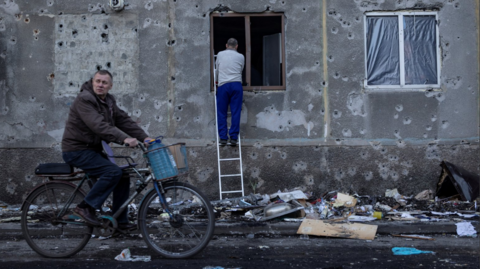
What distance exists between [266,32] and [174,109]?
2.47m

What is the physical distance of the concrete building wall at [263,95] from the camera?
8.36 meters

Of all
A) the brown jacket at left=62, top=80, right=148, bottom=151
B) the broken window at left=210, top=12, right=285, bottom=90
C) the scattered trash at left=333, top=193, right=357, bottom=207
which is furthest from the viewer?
the broken window at left=210, top=12, right=285, bottom=90

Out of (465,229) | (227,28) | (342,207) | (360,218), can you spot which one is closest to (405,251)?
(465,229)

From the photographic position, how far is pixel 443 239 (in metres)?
6.10

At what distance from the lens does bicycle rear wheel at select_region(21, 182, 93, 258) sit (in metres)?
4.98

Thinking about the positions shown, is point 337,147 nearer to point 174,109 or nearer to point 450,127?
point 450,127

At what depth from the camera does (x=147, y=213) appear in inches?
193

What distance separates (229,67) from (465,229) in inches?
167

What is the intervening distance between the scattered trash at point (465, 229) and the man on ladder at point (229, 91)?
3.62m

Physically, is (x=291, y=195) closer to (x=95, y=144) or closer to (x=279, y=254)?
(x=279, y=254)

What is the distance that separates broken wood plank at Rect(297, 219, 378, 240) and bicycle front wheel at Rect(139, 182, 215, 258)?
187 centimetres

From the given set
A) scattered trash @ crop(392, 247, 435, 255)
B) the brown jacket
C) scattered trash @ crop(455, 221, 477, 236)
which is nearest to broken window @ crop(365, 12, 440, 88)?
scattered trash @ crop(455, 221, 477, 236)

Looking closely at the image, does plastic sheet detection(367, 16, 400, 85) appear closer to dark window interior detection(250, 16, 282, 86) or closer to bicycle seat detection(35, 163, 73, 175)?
dark window interior detection(250, 16, 282, 86)

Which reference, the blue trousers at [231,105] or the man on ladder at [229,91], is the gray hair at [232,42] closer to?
the man on ladder at [229,91]
